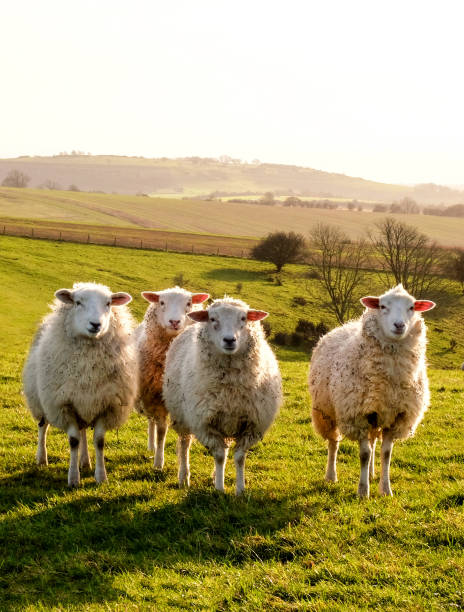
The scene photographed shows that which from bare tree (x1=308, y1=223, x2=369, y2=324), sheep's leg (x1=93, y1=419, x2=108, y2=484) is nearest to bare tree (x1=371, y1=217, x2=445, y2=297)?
bare tree (x1=308, y1=223, x2=369, y2=324)

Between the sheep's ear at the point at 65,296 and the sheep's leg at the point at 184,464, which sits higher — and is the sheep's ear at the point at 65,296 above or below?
above

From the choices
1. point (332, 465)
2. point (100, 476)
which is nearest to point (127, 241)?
point (100, 476)

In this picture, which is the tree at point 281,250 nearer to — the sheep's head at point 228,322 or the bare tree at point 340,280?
the bare tree at point 340,280

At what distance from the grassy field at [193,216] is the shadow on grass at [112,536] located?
2804 inches

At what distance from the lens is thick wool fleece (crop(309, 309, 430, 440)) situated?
7781 mm

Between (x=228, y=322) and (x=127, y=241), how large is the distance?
2052 inches

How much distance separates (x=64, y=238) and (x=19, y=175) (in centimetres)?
8217

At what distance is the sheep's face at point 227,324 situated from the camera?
7375 millimetres

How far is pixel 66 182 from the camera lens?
564 feet

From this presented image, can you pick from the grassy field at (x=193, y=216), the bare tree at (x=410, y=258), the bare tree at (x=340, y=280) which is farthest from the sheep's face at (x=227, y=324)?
the grassy field at (x=193, y=216)

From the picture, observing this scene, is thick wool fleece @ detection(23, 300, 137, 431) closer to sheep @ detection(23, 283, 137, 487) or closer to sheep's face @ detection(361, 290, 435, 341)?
sheep @ detection(23, 283, 137, 487)

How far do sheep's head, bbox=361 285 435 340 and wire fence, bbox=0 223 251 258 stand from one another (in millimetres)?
49235

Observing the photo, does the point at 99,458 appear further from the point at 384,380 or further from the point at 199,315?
the point at 384,380

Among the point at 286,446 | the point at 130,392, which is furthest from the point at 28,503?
the point at 286,446
